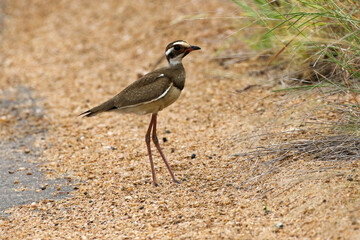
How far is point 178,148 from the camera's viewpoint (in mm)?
5609

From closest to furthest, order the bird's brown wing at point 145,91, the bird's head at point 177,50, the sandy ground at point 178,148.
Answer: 1. the sandy ground at point 178,148
2. the bird's brown wing at point 145,91
3. the bird's head at point 177,50

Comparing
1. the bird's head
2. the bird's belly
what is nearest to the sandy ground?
the bird's head

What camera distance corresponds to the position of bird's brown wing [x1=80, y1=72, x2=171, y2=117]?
4.69 metres

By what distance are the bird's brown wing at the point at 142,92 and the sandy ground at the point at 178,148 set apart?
0.69 metres

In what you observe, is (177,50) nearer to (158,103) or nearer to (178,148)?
(158,103)

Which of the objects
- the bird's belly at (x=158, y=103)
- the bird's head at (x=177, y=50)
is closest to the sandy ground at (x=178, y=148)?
the bird's head at (x=177, y=50)

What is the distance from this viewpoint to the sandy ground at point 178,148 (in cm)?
396

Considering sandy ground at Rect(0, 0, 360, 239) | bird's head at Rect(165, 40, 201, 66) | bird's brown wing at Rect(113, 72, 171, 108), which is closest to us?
sandy ground at Rect(0, 0, 360, 239)

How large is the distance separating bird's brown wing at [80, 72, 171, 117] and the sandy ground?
685 mm

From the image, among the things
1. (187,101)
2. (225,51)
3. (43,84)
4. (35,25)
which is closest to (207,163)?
(187,101)

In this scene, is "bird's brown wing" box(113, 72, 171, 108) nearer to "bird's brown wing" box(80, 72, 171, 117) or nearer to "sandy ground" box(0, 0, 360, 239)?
"bird's brown wing" box(80, 72, 171, 117)

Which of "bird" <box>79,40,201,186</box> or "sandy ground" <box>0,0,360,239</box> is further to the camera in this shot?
"bird" <box>79,40,201,186</box>

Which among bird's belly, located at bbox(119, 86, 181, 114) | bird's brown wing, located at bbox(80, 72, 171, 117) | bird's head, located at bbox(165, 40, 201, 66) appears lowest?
bird's belly, located at bbox(119, 86, 181, 114)

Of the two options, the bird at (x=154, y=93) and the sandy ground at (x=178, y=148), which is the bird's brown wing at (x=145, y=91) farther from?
the sandy ground at (x=178, y=148)
